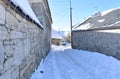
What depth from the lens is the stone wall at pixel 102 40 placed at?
33.4ft

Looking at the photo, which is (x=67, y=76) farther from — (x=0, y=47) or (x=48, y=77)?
(x=0, y=47)

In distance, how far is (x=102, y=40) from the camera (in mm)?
11891

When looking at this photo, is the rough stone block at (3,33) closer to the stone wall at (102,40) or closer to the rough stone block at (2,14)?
the rough stone block at (2,14)

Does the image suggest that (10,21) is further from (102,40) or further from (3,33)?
(102,40)

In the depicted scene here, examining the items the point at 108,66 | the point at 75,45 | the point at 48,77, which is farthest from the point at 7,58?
the point at 75,45

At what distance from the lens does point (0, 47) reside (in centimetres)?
253

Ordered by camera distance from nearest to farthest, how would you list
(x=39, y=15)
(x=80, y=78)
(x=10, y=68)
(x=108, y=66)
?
(x=10, y=68) < (x=80, y=78) < (x=108, y=66) < (x=39, y=15)

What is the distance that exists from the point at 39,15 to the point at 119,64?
5478 mm

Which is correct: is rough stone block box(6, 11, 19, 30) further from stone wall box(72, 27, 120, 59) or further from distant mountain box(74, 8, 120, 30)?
distant mountain box(74, 8, 120, 30)

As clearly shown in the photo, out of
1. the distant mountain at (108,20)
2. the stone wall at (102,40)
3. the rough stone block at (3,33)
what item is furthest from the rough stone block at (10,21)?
the distant mountain at (108,20)

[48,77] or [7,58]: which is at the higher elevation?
[7,58]

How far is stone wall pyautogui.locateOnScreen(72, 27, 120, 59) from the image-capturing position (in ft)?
33.4

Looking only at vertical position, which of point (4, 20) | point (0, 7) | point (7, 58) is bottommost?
point (7, 58)

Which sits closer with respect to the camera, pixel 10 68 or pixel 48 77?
pixel 10 68
